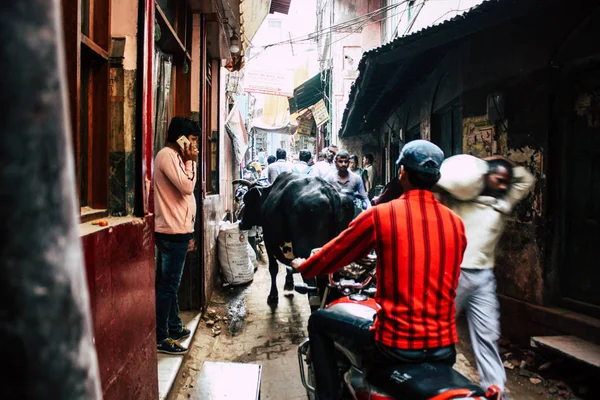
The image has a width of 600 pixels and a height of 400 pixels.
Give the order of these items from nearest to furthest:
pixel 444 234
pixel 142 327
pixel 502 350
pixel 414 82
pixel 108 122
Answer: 1. pixel 444 234
2. pixel 108 122
3. pixel 142 327
4. pixel 502 350
5. pixel 414 82

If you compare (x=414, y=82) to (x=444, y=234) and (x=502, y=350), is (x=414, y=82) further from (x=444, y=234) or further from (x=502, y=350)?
(x=444, y=234)

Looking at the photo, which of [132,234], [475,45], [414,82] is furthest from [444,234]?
[414,82]

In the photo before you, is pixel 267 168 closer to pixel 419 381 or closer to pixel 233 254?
pixel 233 254

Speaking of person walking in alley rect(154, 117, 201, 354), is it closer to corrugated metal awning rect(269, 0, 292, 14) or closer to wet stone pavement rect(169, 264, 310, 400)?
wet stone pavement rect(169, 264, 310, 400)

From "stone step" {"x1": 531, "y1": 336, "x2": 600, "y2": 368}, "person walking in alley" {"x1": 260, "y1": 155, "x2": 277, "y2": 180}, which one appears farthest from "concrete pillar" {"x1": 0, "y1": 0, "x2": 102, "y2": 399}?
"person walking in alley" {"x1": 260, "y1": 155, "x2": 277, "y2": 180}

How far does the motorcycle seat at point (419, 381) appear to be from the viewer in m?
1.77

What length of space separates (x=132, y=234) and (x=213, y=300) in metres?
3.84

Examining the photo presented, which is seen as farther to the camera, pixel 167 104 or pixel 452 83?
pixel 452 83

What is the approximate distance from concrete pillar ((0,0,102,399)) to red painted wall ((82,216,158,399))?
1567mm

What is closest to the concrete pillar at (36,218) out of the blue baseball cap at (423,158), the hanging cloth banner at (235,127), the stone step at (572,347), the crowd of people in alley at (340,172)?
the blue baseball cap at (423,158)

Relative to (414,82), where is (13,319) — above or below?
below

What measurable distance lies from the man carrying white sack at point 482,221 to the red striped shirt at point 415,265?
106 centimetres

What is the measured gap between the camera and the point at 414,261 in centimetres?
198

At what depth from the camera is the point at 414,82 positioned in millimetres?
8625
